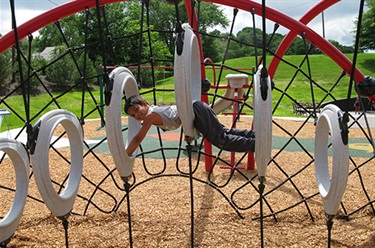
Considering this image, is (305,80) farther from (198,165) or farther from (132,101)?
(132,101)

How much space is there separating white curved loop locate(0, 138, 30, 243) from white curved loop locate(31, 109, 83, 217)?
0.37 metres

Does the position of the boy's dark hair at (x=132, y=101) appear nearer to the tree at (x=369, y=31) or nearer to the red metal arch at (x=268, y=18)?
the red metal arch at (x=268, y=18)

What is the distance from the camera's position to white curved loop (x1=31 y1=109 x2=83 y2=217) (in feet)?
8.95

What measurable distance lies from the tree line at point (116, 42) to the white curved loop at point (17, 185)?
1033 millimetres

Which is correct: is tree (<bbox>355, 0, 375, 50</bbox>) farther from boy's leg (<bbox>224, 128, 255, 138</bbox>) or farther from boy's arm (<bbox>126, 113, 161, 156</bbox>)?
boy's arm (<bbox>126, 113, 161, 156</bbox>)

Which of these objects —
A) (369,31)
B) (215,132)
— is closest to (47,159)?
(215,132)

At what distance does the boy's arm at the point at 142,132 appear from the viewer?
3.22m

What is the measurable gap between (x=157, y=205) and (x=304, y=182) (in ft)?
8.15

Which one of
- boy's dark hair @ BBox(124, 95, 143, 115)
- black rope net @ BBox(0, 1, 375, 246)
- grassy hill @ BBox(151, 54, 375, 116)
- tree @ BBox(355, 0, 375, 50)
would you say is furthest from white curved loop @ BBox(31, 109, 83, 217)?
tree @ BBox(355, 0, 375, 50)

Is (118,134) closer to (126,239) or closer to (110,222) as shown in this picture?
(126,239)

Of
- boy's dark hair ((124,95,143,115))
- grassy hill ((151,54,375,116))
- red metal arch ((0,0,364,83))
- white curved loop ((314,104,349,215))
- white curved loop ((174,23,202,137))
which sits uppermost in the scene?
red metal arch ((0,0,364,83))

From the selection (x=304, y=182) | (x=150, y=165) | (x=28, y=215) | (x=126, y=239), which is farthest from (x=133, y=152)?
(x=150, y=165)

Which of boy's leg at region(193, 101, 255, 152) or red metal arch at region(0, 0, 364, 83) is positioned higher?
red metal arch at region(0, 0, 364, 83)

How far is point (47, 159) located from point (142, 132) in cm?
82
